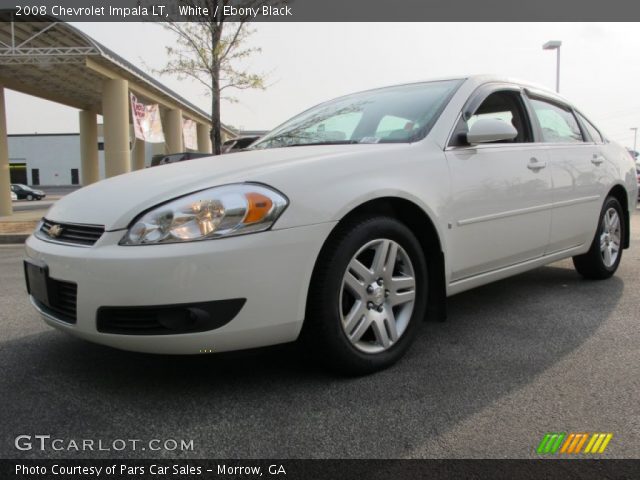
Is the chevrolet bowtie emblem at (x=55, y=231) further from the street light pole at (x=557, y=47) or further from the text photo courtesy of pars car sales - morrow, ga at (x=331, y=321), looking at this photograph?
the street light pole at (x=557, y=47)

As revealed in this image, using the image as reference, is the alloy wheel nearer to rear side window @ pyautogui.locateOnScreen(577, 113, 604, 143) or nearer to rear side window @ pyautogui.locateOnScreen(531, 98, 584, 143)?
rear side window @ pyautogui.locateOnScreen(577, 113, 604, 143)

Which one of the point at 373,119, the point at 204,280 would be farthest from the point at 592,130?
the point at 204,280

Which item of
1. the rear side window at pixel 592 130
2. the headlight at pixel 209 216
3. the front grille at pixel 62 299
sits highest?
the rear side window at pixel 592 130

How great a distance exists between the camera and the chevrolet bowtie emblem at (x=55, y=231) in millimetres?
2428

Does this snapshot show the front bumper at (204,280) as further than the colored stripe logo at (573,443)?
Yes

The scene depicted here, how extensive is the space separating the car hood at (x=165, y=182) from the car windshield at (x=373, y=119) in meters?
0.29

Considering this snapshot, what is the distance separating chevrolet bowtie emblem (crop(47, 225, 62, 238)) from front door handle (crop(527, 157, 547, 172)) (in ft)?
8.67

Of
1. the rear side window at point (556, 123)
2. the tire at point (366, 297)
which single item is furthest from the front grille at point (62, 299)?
the rear side window at point (556, 123)

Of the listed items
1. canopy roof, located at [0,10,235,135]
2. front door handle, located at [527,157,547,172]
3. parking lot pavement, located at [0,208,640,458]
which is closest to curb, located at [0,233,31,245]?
canopy roof, located at [0,10,235,135]

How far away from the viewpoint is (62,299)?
226cm

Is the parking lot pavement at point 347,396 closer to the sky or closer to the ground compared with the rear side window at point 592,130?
closer to the ground

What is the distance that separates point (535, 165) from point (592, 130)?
4.60 feet

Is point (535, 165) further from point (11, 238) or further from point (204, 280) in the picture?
point (11, 238)

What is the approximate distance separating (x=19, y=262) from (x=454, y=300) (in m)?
5.10
